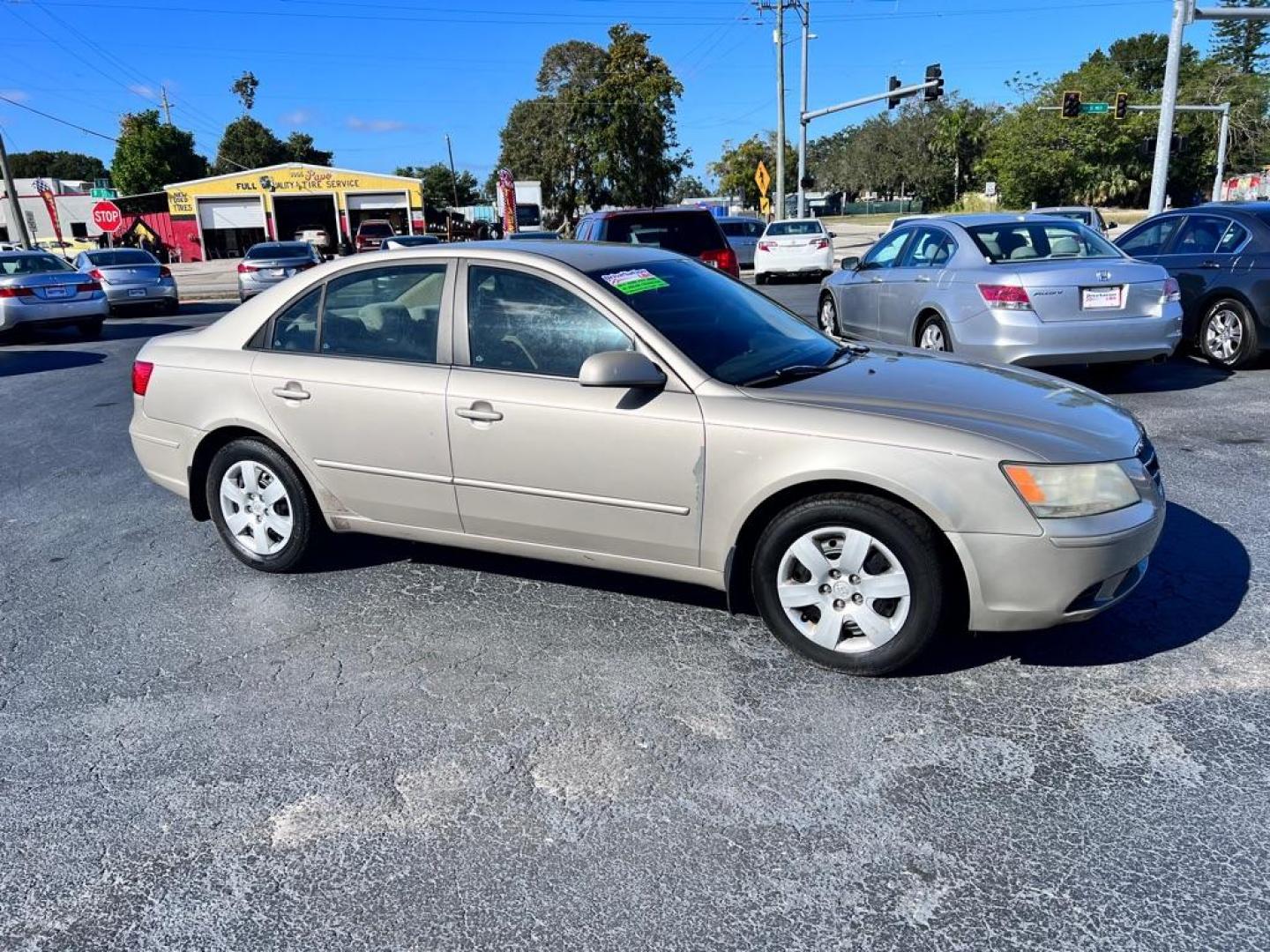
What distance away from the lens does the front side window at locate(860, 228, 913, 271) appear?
353 inches

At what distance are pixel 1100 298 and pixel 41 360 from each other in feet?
43.8

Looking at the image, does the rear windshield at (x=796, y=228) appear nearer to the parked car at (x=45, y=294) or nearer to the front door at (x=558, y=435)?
the parked car at (x=45, y=294)

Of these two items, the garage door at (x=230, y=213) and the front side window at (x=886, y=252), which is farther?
the garage door at (x=230, y=213)

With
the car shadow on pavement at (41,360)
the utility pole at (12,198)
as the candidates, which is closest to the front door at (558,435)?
the car shadow on pavement at (41,360)

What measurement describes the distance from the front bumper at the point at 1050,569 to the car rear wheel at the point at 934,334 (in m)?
4.83

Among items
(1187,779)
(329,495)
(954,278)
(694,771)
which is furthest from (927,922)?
(954,278)

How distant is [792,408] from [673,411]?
0.45 metres

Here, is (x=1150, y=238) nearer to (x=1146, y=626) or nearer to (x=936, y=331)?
(x=936, y=331)

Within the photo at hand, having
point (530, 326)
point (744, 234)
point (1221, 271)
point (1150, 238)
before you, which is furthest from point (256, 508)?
point (744, 234)

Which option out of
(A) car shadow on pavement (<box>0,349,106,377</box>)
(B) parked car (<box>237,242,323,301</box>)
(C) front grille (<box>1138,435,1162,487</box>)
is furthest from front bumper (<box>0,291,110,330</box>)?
(C) front grille (<box>1138,435,1162,487</box>)

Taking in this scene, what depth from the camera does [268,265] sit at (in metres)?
20.8

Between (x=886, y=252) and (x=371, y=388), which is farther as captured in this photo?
(x=886, y=252)

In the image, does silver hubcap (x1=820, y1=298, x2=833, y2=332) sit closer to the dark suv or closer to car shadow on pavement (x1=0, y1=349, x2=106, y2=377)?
the dark suv

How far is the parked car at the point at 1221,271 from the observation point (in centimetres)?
845
